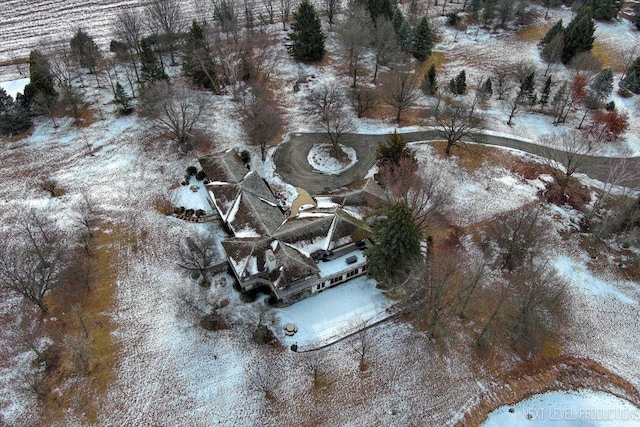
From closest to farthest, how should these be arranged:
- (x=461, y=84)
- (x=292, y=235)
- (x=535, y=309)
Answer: (x=535, y=309), (x=292, y=235), (x=461, y=84)

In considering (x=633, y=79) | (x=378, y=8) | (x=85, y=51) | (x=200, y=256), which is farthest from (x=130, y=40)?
(x=633, y=79)

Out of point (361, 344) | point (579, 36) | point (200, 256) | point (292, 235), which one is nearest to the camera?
point (361, 344)

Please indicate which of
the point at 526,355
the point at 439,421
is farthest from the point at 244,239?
the point at 526,355

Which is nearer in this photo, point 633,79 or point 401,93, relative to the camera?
point 401,93

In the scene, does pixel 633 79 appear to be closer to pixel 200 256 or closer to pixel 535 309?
pixel 535 309

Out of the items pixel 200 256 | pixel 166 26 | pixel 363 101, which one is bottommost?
pixel 200 256

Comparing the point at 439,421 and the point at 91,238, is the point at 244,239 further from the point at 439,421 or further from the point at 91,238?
the point at 439,421
